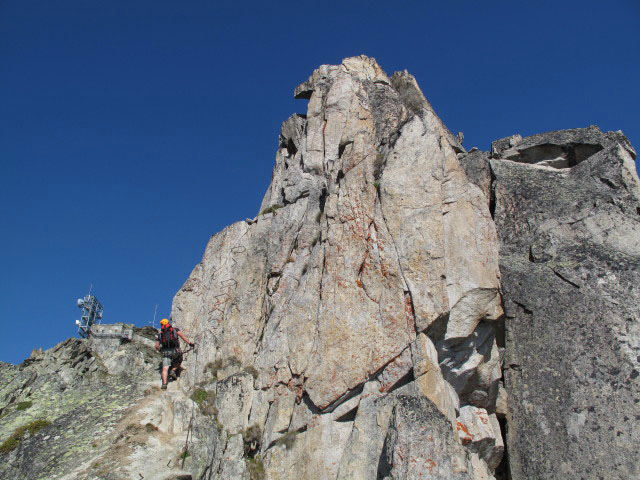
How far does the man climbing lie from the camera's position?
73.9 ft

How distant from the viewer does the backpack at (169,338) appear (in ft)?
75.0

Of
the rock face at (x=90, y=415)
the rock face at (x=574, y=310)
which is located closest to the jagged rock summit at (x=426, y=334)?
the rock face at (x=574, y=310)

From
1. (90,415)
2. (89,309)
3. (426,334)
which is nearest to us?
(426,334)

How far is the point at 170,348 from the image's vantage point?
22.9 meters

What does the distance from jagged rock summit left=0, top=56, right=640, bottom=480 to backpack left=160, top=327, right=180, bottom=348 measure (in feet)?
3.55

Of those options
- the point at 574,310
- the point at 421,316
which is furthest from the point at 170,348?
the point at 574,310

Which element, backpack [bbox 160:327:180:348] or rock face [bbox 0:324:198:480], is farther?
backpack [bbox 160:327:180:348]

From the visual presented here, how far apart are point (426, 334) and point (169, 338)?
11.2 m

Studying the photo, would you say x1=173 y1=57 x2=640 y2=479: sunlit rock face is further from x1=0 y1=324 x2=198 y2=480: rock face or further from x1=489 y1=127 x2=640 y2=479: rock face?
x1=0 y1=324 x2=198 y2=480: rock face

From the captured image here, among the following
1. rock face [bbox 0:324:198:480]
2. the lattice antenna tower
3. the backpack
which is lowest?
rock face [bbox 0:324:198:480]

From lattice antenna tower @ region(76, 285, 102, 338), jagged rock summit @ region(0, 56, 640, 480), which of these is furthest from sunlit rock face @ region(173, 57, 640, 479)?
lattice antenna tower @ region(76, 285, 102, 338)

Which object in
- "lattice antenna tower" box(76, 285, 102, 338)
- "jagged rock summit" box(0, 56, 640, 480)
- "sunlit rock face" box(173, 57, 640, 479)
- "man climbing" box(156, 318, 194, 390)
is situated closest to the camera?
"jagged rock summit" box(0, 56, 640, 480)

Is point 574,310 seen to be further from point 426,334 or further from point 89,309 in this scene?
point 89,309

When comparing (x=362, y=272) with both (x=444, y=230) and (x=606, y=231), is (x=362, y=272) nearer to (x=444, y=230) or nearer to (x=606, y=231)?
(x=444, y=230)
